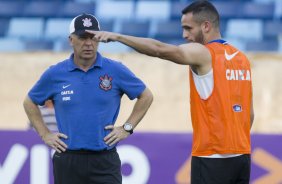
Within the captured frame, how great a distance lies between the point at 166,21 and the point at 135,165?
4102mm

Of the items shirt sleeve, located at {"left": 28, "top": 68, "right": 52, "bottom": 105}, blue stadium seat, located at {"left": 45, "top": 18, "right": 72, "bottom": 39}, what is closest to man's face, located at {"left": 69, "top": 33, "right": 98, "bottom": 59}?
shirt sleeve, located at {"left": 28, "top": 68, "right": 52, "bottom": 105}

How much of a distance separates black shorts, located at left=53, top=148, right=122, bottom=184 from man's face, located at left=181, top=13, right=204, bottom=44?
1.13 metres

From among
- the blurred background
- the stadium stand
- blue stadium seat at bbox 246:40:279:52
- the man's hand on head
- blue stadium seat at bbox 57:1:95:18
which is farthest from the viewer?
blue stadium seat at bbox 57:1:95:18

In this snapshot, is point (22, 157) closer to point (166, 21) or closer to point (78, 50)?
point (78, 50)

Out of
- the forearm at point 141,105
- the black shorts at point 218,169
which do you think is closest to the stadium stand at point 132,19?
the forearm at point 141,105

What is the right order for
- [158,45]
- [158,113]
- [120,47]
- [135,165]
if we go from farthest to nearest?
1. [120,47]
2. [158,113]
3. [135,165]
4. [158,45]

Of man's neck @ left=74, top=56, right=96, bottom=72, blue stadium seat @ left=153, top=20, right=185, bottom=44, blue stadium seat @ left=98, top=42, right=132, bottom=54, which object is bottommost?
man's neck @ left=74, top=56, right=96, bottom=72

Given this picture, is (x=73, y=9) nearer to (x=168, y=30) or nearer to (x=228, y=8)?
(x=168, y=30)

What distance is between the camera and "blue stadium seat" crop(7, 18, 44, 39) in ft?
36.0

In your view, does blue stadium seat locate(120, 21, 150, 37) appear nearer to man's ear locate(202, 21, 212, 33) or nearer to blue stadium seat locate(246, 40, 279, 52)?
blue stadium seat locate(246, 40, 279, 52)

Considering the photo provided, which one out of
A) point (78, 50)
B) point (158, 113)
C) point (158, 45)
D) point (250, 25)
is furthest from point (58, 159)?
point (250, 25)

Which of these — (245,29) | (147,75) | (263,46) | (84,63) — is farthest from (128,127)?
(245,29)

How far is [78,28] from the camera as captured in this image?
216 inches

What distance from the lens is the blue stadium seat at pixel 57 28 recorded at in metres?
10.8
